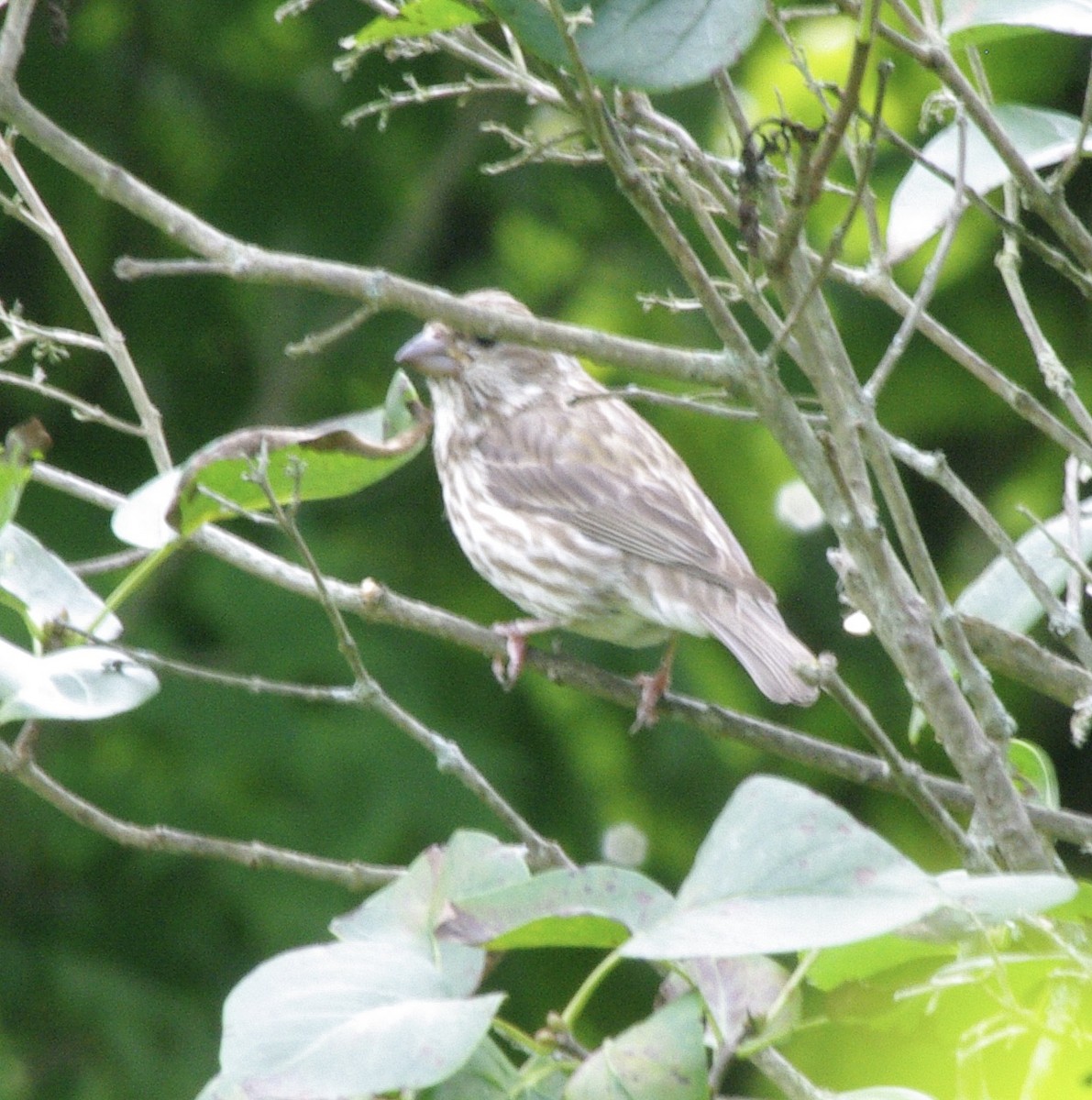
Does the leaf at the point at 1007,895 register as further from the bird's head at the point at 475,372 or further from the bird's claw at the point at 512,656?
the bird's head at the point at 475,372

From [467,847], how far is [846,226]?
2.79ft

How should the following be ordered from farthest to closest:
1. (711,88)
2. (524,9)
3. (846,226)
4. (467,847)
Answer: (711,88) → (846,226) → (524,9) → (467,847)

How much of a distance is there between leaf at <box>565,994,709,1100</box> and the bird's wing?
2.74 m

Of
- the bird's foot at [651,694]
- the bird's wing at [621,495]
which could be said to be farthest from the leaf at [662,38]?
the bird's wing at [621,495]

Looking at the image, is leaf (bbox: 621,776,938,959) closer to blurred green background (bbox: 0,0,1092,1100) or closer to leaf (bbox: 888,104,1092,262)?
leaf (bbox: 888,104,1092,262)

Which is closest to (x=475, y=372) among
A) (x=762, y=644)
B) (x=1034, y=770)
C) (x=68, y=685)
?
(x=762, y=644)

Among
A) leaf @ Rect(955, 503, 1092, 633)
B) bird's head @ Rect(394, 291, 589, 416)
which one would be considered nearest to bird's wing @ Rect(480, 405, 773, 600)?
bird's head @ Rect(394, 291, 589, 416)

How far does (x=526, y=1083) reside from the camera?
133 centimetres

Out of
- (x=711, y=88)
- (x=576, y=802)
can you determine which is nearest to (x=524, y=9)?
(x=711, y=88)

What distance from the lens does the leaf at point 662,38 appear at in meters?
1.62

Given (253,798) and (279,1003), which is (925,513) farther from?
(279,1003)

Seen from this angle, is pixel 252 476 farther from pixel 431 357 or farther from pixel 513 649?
pixel 431 357

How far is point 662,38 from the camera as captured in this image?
1.63 meters

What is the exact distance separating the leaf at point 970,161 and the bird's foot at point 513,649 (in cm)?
94
